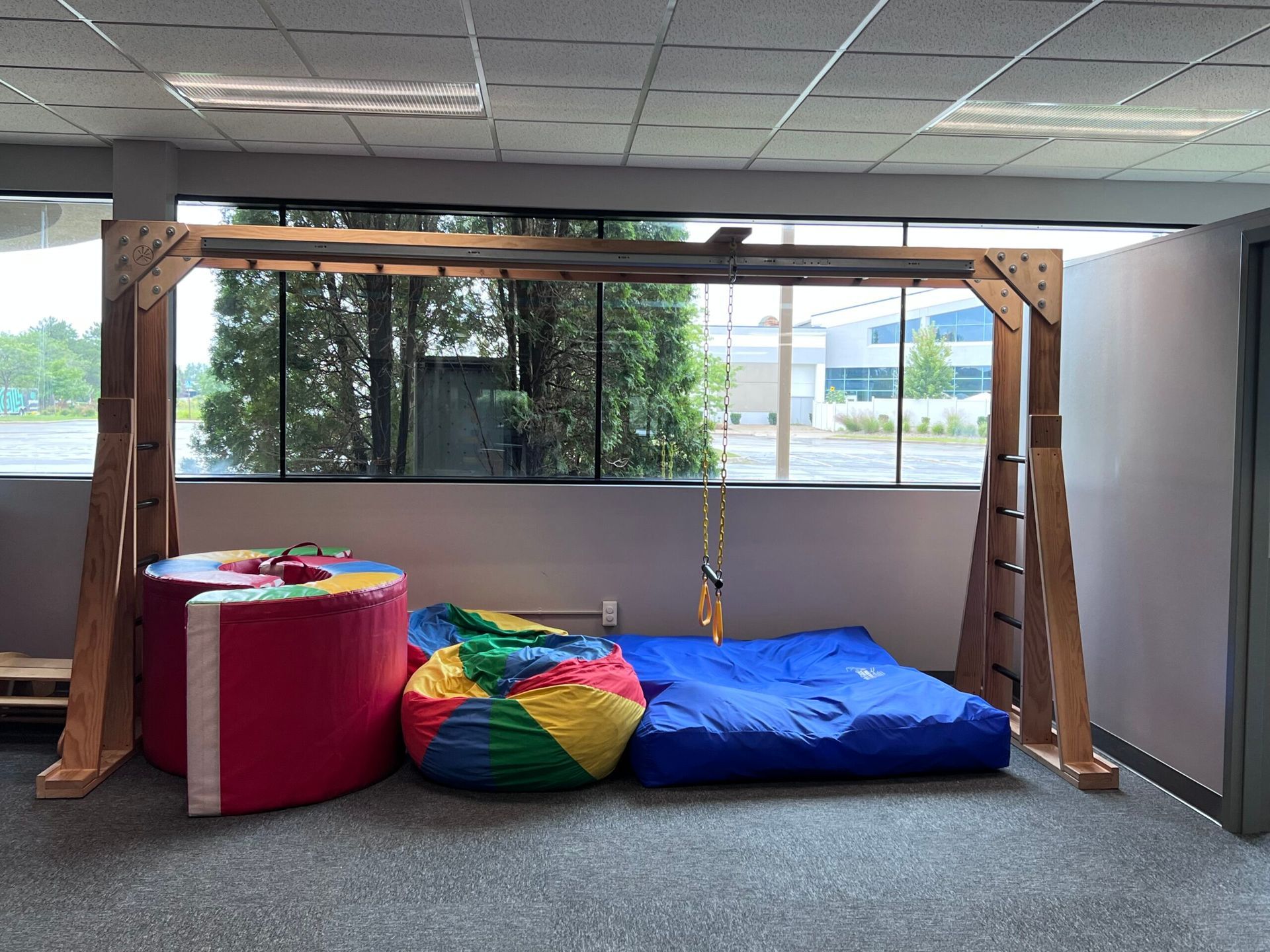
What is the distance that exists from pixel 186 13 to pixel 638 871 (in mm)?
3388

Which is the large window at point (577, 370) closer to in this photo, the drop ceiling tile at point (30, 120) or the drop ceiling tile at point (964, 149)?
the drop ceiling tile at point (964, 149)

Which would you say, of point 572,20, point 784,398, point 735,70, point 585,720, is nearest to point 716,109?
point 735,70

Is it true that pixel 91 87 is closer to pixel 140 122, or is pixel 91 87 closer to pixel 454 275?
pixel 140 122

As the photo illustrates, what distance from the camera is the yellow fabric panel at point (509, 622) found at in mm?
4711

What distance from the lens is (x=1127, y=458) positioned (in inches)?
158

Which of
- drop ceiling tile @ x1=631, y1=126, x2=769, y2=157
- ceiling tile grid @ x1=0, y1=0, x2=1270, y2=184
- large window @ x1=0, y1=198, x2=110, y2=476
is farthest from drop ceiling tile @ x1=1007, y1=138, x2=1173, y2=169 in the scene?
large window @ x1=0, y1=198, x2=110, y2=476

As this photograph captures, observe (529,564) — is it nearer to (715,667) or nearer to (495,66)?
(715,667)

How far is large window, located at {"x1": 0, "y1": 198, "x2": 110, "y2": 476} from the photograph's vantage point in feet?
16.7

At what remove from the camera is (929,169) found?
511cm

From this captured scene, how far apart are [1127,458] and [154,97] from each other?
15.5 feet

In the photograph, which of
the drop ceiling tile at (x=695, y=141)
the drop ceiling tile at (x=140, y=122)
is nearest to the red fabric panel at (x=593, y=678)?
the drop ceiling tile at (x=695, y=141)

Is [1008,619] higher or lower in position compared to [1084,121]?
lower

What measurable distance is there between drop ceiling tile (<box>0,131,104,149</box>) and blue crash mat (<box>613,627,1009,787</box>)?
13.8ft

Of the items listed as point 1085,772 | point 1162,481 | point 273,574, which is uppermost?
point 1162,481
